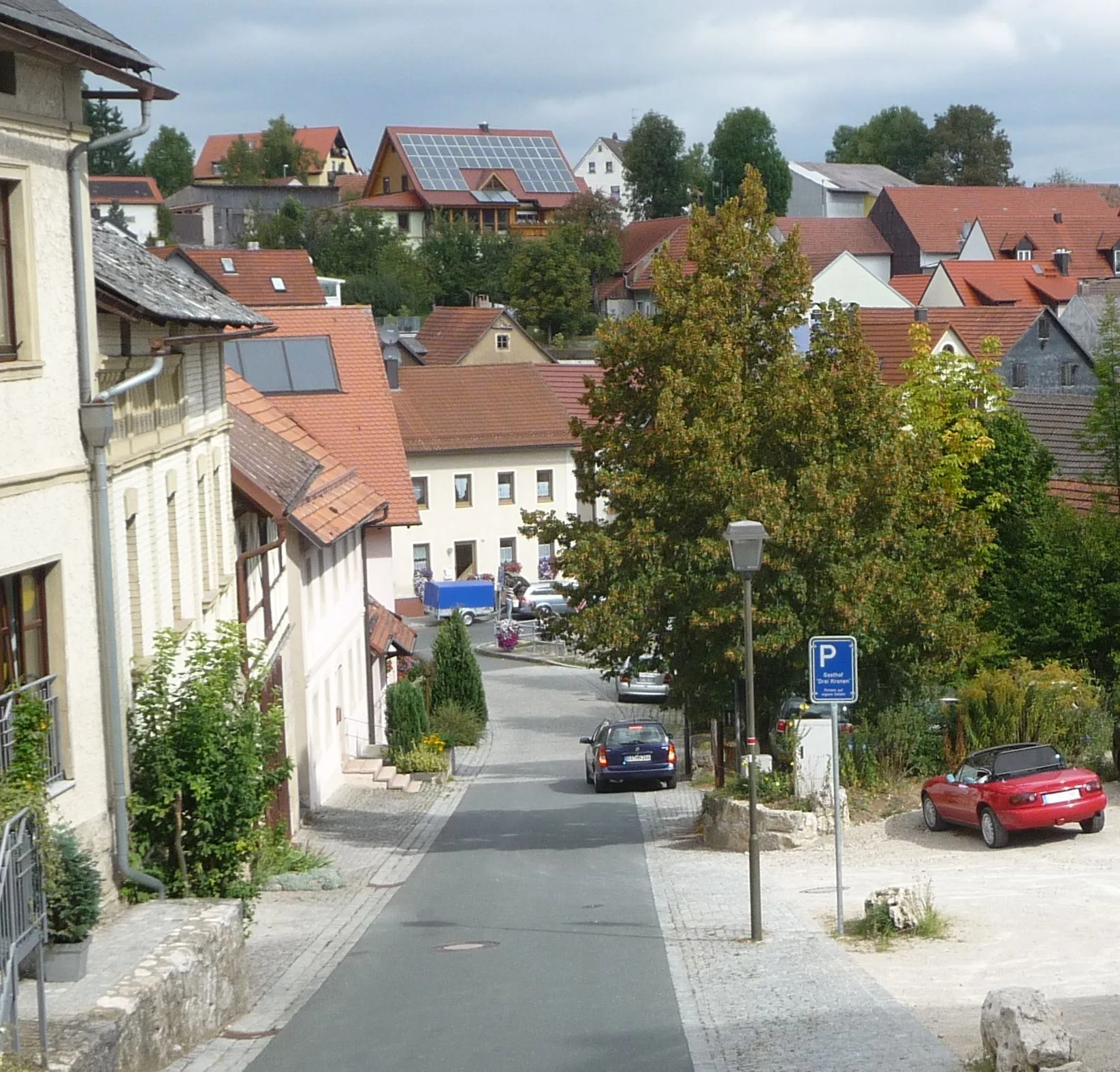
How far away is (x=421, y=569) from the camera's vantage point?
6938 centimetres

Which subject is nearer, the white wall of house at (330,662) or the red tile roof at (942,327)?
the white wall of house at (330,662)

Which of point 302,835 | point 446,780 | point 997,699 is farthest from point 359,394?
point 997,699

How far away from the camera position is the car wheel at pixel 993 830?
21484 millimetres

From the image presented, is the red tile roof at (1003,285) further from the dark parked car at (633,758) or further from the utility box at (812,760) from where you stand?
the utility box at (812,760)

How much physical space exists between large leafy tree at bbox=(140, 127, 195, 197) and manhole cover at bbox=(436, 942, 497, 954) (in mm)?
145235

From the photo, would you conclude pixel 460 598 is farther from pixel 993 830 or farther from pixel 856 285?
pixel 993 830

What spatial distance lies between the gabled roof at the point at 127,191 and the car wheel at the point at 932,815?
113 metres

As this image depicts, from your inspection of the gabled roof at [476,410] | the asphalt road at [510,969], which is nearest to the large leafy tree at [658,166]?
the gabled roof at [476,410]

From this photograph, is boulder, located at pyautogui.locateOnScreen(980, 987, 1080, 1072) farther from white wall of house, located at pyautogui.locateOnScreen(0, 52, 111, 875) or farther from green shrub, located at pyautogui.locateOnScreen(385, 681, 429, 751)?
green shrub, located at pyautogui.locateOnScreen(385, 681, 429, 751)

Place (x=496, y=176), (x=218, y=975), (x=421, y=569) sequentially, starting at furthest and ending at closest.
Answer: (x=496, y=176)
(x=421, y=569)
(x=218, y=975)

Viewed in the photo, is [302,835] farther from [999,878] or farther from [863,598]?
[999,878]

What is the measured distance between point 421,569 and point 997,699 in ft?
150

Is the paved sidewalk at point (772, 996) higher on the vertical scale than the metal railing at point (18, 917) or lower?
lower

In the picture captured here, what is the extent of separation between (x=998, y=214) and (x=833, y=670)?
10265 cm
